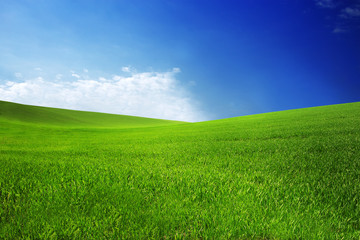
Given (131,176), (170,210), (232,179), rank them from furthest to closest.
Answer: (131,176) < (232,179) < (170,210)

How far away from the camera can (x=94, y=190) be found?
3176 mm

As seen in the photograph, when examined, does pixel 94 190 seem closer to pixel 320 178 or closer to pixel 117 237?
pixel 117 237

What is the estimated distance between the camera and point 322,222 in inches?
93.5

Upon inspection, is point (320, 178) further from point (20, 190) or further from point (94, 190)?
point (20, 190)

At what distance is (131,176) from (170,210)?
152 cm

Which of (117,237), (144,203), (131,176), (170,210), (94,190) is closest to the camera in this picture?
(117,237)

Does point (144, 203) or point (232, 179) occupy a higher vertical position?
point (232, 179)

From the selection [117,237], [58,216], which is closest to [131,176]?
[58,216]

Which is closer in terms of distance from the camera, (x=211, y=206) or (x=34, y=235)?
(x=34, y=235)

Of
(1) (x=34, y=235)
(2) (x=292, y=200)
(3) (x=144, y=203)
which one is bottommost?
(1) (x=34, y=235)

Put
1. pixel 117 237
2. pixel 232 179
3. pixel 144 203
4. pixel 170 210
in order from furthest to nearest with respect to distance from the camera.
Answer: pixel 232 179 → pixel 144 203 → pixel 170 210 → pixel 117 237

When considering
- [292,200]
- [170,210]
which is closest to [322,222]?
[292,200]

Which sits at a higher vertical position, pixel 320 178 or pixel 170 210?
pixel 320 178

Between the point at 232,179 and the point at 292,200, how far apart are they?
1.00m
